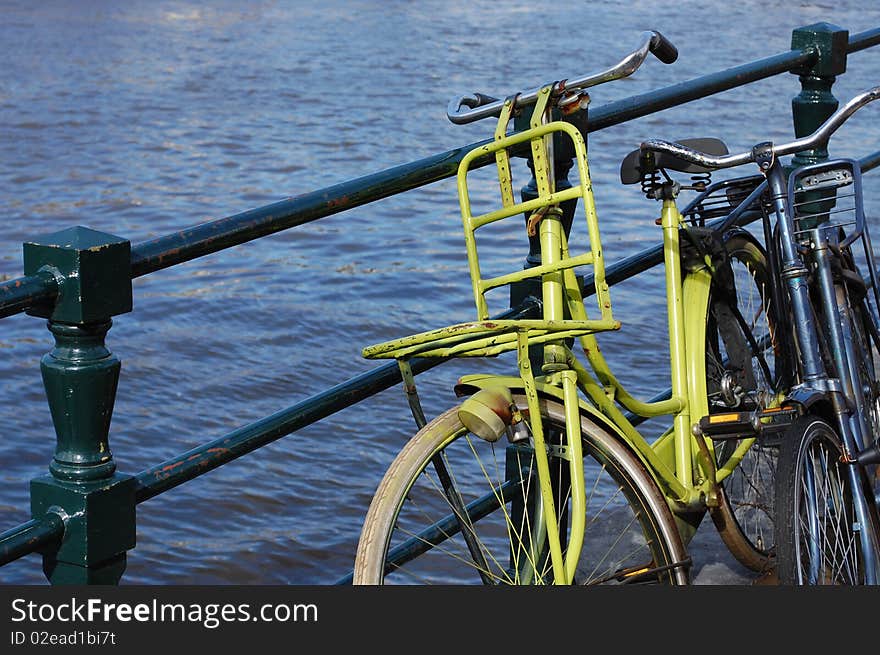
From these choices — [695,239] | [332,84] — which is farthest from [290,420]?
[332,84]

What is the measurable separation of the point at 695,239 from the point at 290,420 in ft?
3.47

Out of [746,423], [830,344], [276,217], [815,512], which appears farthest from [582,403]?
[830,344]

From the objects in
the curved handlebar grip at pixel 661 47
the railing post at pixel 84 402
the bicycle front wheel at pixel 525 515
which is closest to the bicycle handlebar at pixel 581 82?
the curved handlebar grip at pixel 661 47

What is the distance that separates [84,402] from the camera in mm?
2242

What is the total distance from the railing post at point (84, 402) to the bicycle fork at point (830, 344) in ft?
4.80

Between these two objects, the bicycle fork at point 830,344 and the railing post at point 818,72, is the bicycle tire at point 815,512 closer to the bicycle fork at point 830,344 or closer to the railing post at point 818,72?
the bicycle fork at point 830,344

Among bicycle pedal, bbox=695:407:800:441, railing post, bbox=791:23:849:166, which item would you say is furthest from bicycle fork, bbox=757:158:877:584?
railing post, bbox=791:23:849:166

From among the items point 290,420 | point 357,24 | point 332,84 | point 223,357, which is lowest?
point 290,420

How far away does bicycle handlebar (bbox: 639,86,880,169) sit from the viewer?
9.67 feet

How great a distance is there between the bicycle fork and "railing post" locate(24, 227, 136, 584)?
1464mm

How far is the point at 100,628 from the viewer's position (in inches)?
91.1

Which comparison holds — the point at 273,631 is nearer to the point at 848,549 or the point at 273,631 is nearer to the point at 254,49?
the point at 848,549

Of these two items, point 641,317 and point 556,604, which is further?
point 641,317

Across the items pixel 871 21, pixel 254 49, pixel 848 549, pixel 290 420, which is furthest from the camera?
pixel 871 21
